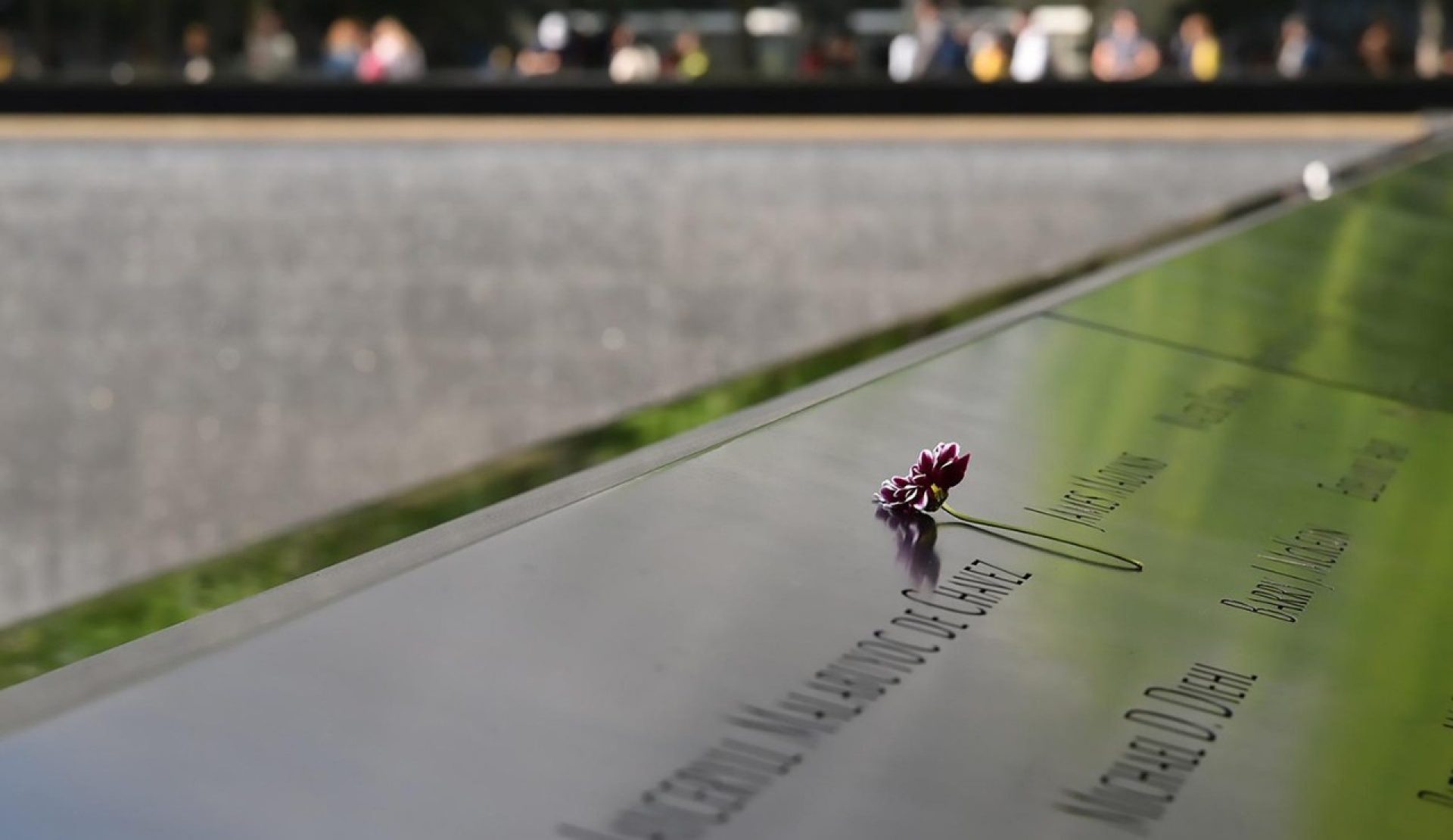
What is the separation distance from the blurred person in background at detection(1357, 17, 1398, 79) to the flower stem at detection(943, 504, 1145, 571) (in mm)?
11008

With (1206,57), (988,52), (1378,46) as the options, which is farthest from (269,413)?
(1378,46)

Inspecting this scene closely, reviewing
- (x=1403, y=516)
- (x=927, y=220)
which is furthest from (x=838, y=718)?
(x=927, y=220)

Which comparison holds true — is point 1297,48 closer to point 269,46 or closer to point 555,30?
point 555,30

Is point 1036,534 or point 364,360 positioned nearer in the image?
point 1036,534

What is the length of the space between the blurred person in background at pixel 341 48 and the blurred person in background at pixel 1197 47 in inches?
200

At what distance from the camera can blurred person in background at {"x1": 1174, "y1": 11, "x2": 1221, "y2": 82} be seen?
37.7ft

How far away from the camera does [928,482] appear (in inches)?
65.6

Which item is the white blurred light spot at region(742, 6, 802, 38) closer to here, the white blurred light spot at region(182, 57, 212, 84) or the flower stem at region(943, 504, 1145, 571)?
the white blurred light spot at region(182, 57, 212, 84)

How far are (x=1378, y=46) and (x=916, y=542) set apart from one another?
11.2m

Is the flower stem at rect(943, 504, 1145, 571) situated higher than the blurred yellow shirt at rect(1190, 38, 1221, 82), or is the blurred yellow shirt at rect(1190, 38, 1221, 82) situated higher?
the flower stem at rect(943, 504, 1145, 571)

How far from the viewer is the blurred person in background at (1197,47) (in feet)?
37.7

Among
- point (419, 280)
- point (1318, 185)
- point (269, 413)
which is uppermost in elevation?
point (1318, 185)

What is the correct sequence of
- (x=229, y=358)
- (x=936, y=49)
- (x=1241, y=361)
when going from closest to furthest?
(x=1241, y=361), (x=229, y=358), (x=936, y=49)

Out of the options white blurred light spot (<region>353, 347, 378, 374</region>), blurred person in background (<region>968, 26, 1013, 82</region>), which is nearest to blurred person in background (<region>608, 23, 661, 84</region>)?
blurred person in background (<region>968, 26, 1013, 82</region>)
